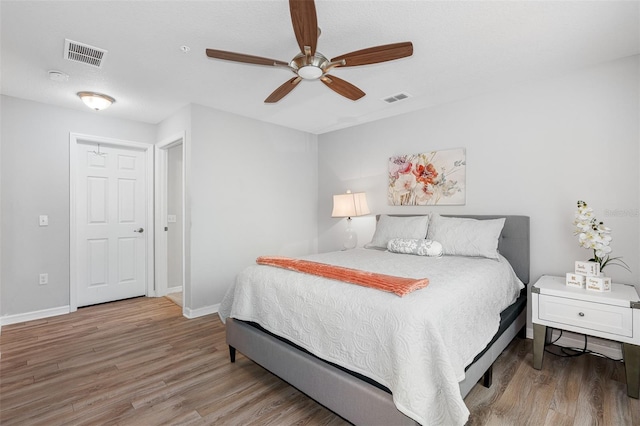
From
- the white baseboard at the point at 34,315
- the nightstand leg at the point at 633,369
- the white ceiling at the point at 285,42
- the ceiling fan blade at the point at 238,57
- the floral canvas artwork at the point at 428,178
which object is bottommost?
the white baseboard at the point at 34,315

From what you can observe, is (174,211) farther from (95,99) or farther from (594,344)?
(594,344)

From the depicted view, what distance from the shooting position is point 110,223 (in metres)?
4.06

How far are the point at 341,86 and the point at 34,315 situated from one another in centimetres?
408

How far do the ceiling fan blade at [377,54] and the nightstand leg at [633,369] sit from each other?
237cm

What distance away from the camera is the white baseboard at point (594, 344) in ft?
8.16

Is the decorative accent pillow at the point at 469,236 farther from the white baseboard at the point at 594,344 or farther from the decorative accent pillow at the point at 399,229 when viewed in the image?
the white baseboard at the point at 594,344

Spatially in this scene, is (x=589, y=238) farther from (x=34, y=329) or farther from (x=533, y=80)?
(x=34, y=329)

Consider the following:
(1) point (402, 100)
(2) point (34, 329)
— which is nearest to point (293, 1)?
(1) point (402, 100)

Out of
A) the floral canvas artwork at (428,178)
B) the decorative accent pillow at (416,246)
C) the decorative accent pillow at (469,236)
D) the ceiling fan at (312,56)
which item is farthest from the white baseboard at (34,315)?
the decorative accent pillow at (469,236)

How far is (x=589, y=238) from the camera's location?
2.34 metres

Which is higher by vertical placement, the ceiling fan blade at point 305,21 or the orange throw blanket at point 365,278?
the ceiling fan blade at point 305,21

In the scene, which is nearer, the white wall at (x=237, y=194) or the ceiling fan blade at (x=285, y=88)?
the ceiling fan blade at (x=285, y=88)

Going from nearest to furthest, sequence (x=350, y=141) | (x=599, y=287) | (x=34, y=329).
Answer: (x=599, y=287) < (x=34, y=329) < (x=350, y=141)

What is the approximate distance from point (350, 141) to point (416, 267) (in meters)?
2.63
